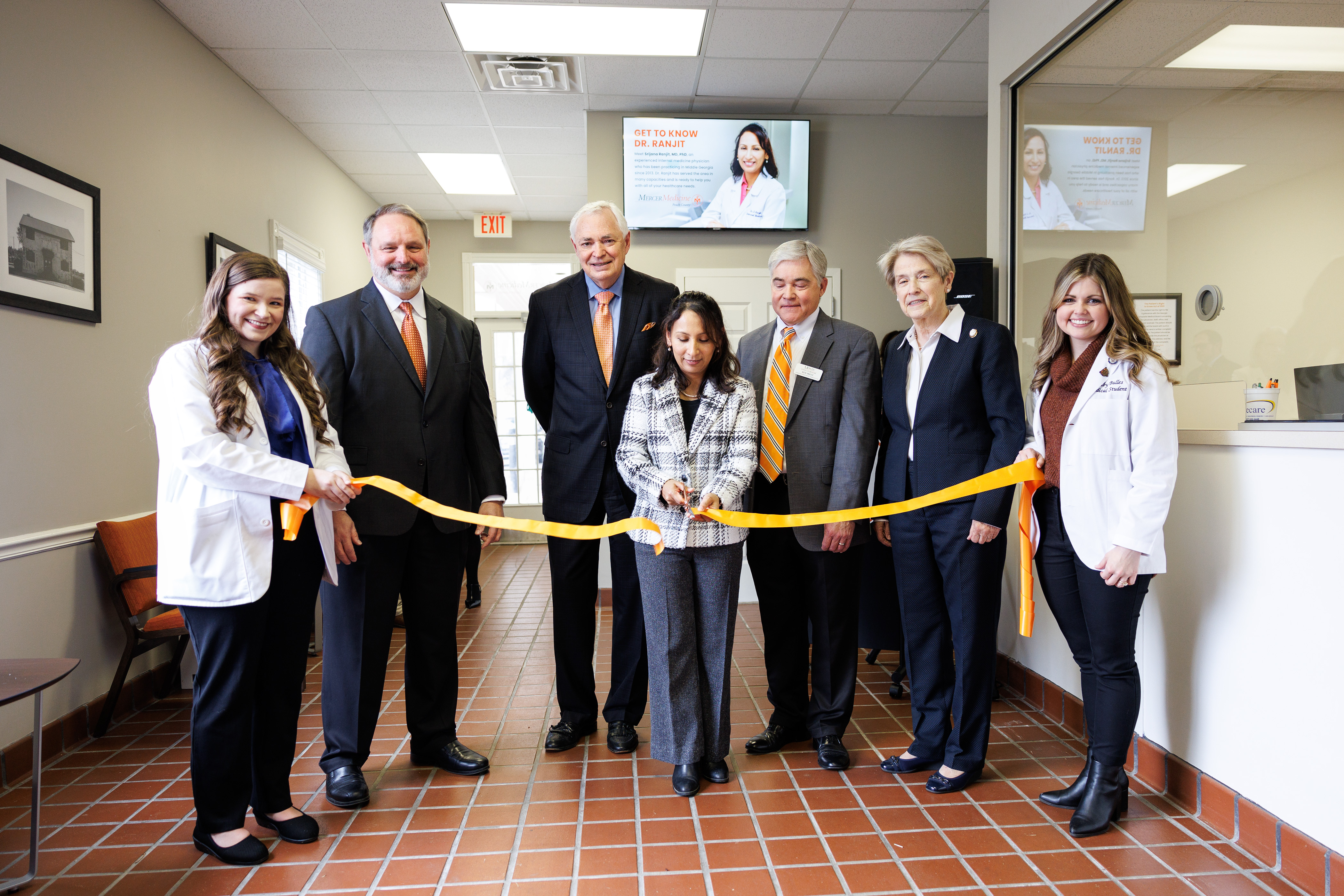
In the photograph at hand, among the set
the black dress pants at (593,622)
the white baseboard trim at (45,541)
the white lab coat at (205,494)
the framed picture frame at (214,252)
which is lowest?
the black dress pants at (593,622)

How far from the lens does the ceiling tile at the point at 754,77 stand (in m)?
4.88

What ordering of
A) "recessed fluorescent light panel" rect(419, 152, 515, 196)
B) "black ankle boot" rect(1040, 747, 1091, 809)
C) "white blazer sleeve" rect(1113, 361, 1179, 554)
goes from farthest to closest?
1. "recessed fluorescent light panel" rect(419, 152, 515, 196)
2. "black ankle boot" rect(1040, 747, 1091, 809)
3. "white blazer sleeve" rect(1113, 361, 1179, 554)

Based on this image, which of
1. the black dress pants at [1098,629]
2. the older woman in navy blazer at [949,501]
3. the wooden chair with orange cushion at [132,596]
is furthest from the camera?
the wooden chair with orange cushion at [132,596]

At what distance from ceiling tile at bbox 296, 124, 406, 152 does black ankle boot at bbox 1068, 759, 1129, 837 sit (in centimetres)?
596

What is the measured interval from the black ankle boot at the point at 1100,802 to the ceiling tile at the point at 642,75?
4.29 metres

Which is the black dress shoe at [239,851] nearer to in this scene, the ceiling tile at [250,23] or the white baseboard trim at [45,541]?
the white baseboard trim at [45,541]

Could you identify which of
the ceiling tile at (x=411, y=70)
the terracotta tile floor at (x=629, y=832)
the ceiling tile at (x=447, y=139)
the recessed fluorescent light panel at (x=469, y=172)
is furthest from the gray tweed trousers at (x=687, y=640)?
the recessed fluorescent light panel at (x=469, y=172)

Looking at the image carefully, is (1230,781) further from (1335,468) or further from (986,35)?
(986,35)

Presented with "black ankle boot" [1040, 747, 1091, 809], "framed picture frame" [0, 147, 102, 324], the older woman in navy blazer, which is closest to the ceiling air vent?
"framed picture frame" [0, 147, 102, 324]

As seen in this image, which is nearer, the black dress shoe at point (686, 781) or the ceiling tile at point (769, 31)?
the black dress shoe at point (686, 781)

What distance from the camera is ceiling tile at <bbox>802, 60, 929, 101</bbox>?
491 centimetres

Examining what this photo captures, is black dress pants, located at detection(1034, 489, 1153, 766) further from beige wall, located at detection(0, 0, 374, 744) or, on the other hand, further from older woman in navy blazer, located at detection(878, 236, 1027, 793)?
beige wall, located at detection(0, 0, 374, 744)

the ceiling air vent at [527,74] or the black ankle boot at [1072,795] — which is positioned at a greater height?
the ceiling air vent at [527,74]

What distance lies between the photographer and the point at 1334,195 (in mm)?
4215
